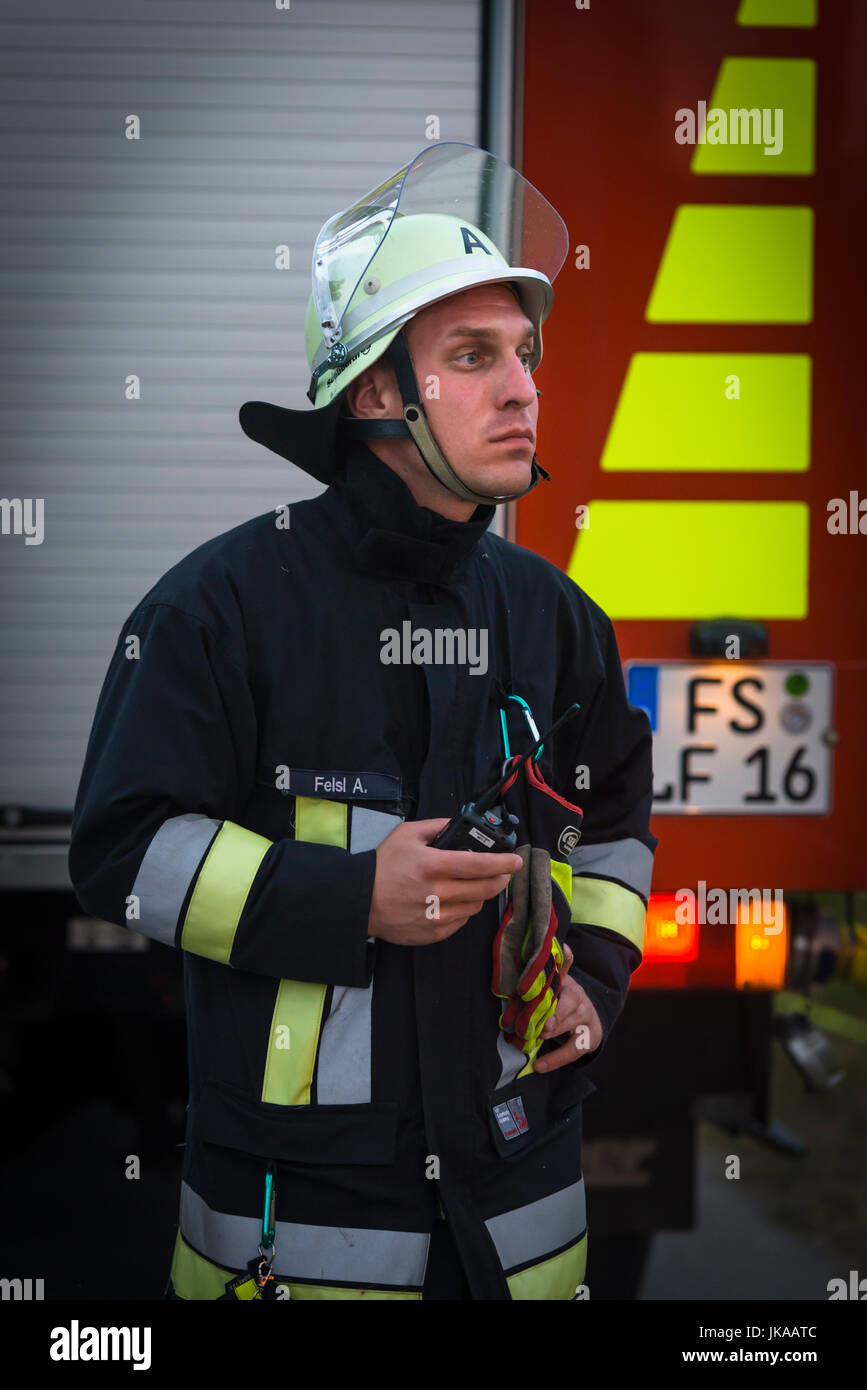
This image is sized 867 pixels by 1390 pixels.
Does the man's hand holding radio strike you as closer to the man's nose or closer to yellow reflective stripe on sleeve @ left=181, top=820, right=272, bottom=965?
yellow reflective stripe on sleeve @ left=181, top=820, right=272, bottom=965

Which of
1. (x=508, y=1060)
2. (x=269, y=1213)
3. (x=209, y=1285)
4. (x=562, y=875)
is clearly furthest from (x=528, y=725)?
(x=209, y=1285)

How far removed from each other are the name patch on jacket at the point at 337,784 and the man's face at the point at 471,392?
1.34ft

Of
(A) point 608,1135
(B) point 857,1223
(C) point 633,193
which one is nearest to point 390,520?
(C) point 633,193

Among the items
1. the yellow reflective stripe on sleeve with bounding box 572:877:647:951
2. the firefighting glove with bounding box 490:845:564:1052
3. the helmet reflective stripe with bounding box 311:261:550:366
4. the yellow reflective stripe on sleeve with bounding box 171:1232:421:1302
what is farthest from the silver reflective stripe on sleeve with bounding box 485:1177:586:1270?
the helmet reflective stripe with bounding box 311:261:550:366

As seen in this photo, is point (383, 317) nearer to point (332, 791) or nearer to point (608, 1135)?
point (332, 791)

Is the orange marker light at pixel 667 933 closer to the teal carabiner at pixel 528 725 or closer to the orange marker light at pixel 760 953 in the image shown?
the orange marker light at pixel 760 953

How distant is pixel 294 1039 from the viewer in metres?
1.63

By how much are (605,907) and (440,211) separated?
3.53 ft

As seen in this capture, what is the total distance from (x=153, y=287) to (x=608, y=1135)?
2.14 metres

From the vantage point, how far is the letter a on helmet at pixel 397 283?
68.3 inches

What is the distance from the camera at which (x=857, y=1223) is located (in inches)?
161

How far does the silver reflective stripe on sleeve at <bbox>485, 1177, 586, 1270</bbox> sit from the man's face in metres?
0.98

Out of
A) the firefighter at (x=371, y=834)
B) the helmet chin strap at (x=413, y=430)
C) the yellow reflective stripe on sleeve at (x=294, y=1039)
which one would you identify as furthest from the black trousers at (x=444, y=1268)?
the helmet chin strap at (x=413, y=430)

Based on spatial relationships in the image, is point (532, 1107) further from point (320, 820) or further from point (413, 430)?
point (413, 430)
